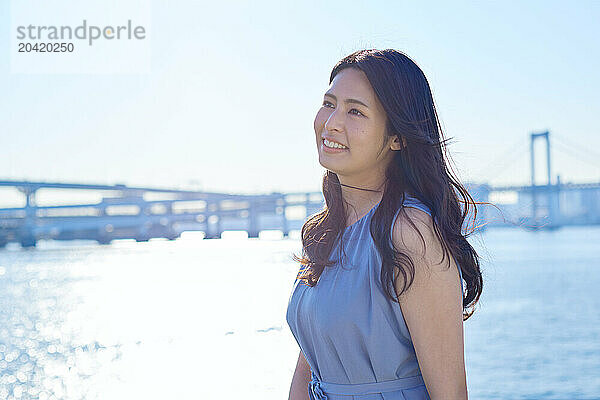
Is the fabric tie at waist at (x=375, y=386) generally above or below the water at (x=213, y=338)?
above

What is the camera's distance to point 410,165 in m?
0.96

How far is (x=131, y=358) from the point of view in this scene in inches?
247

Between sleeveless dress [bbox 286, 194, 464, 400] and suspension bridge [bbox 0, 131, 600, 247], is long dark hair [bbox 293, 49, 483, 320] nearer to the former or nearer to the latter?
sleeveless dress [bbox 286, 194, 464, 400]

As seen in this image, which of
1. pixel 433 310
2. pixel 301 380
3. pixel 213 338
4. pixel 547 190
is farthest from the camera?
pixel 547 190

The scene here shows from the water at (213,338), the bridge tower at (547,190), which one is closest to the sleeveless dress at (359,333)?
the water at (213,338)

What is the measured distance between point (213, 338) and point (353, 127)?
6364 mm

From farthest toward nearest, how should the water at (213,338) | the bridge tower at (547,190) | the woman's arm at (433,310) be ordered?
the bridge tower at (547,190) < the water at (213,338) < the woman's arm at (433,310)

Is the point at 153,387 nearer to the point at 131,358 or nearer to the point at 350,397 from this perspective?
the point at 131,358

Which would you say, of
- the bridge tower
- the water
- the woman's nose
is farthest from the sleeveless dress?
the bridge tower

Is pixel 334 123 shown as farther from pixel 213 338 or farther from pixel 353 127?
pixel 213 338

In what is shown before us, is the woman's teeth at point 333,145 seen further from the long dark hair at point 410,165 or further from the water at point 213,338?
the water at point 213,338

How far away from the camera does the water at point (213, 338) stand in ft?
17.4

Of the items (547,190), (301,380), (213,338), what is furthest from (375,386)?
(547,190)

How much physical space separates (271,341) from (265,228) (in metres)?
26.2
